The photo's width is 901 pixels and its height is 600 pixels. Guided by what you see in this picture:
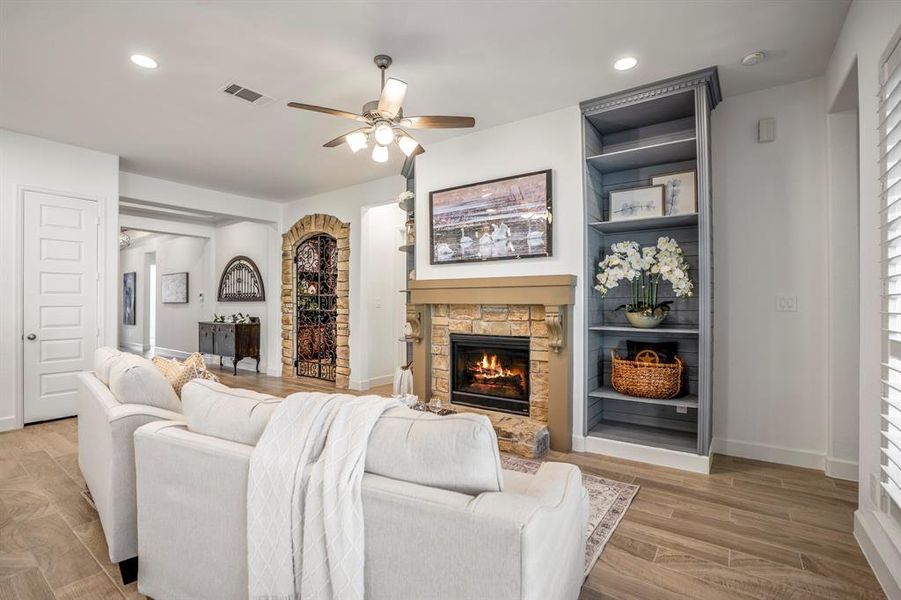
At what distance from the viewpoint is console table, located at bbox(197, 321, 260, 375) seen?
6777mm

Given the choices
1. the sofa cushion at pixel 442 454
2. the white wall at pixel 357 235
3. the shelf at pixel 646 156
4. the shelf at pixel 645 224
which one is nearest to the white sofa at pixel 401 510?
the sofa cushion at pixel 442 454

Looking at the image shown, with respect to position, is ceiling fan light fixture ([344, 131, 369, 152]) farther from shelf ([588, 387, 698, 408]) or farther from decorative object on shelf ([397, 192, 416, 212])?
shelf ([588, 387, 698, 408])

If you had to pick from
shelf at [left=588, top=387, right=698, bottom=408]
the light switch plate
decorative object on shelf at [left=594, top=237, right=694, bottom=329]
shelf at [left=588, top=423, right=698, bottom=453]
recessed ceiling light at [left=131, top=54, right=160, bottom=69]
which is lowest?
shelf at [left=588, top=423, right=698, bottom=453]

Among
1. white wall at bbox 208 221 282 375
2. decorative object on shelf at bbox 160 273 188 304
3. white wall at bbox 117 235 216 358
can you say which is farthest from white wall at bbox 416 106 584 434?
decorative object on shelf at bbox 160 273 188 304

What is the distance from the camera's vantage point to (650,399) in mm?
3131

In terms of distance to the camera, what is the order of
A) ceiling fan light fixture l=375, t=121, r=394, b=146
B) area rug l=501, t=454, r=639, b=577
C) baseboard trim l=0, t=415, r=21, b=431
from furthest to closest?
baseboard trim l=0, t=415, r=21, b=431 → ceiling fan light fixture l=375, t=121, r=394, b=146 → area rug l=501, t=454, r=639, b=577

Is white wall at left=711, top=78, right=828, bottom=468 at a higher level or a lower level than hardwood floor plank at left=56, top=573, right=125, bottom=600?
higher

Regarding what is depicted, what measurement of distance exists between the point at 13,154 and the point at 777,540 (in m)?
6.29

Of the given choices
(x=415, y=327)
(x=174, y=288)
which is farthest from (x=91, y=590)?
(x=174, y=288)

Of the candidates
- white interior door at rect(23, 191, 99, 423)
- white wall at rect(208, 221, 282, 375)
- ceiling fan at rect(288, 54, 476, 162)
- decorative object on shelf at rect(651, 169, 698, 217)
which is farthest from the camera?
white wall at rect(208, 221, 282, 375)

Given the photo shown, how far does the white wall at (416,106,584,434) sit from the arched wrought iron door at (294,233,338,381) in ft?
8.04

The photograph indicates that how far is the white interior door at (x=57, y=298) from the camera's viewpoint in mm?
4098

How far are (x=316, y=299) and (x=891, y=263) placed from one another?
5.90 meters

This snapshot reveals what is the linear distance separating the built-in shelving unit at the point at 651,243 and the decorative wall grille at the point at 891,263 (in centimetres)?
108
